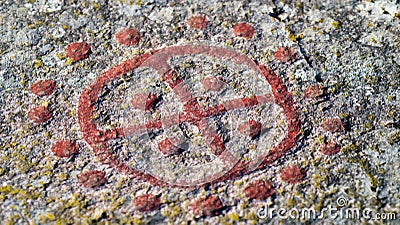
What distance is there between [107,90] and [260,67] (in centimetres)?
66

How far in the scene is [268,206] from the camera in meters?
2.01

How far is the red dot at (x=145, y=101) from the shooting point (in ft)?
7.80

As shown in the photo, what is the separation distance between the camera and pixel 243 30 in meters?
2.68

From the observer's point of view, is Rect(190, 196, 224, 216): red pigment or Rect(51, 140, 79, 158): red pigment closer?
Rect(190, 196, 224, 216): red pigment

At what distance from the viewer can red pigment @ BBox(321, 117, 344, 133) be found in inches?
88.8

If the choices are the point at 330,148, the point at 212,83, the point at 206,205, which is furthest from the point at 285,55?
the point at 206,205

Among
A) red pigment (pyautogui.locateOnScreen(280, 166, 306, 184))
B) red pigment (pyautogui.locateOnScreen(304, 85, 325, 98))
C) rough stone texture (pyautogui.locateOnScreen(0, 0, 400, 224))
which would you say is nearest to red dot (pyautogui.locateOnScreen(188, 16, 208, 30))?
rough stone texture (pyautogui.locateOnScreen(0, 0, 400, 224))

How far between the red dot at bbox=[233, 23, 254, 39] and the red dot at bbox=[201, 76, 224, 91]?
302mm

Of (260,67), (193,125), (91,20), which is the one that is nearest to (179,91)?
(193,125)

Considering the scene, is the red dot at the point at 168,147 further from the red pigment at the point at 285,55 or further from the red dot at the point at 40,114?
the red pigment at the point at 285,55

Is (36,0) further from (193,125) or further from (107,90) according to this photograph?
(193,125)

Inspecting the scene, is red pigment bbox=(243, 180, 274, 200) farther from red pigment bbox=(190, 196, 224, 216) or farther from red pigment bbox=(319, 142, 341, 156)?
red pigment bbox=(319, 142, 341, 156)

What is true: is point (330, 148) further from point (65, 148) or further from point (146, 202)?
point (65, 148)

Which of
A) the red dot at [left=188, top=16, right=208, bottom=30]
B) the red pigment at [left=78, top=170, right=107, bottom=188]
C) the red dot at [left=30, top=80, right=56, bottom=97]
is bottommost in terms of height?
the red pigment at [left=78, top=170, right=107, bottom=188]
